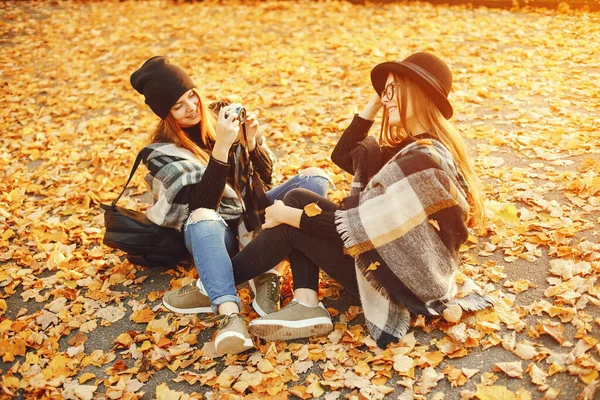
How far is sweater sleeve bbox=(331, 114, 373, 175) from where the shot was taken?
338 centimetres

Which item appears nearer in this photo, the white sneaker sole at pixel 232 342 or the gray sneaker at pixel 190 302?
the white sneaker sole at pixel 232 342

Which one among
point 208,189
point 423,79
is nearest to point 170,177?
point 208,189

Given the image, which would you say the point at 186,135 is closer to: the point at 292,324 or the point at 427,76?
the point at 292,324

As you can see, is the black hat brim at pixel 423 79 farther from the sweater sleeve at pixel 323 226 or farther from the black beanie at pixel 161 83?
the black beanie at pixel 161 83

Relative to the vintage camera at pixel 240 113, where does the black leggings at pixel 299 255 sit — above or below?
below

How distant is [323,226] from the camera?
9.43 ft

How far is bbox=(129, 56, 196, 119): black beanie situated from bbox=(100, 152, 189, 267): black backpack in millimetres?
383

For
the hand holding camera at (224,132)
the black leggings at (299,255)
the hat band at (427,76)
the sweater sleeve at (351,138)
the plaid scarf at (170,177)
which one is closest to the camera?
the hat band at (427,76)

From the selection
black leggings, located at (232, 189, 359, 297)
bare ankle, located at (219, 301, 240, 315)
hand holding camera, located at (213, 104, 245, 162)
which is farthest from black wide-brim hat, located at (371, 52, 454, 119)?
bare ankle, located at (219, 301, 240, 315)

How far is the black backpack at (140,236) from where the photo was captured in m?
3.40

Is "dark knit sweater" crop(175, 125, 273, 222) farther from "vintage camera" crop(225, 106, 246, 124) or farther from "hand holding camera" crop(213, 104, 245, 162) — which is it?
"vintage camera" crop(225, 106, 246, 124)

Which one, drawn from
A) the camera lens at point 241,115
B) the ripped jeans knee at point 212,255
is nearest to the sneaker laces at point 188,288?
the ripped jeans knee at point 212,255

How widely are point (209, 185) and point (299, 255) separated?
69cm

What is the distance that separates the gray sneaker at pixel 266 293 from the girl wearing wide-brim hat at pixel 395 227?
148 millimetres
